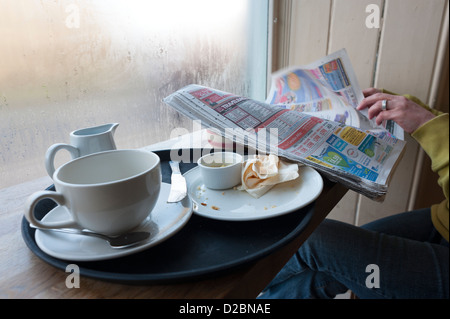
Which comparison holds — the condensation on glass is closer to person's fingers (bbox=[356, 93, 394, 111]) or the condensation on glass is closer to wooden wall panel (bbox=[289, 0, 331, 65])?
wooden wall panel (bbox=[289, 0, 331, 65])

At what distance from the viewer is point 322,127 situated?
579 millimetres

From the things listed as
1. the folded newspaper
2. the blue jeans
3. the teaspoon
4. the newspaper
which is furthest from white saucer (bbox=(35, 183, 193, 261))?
the newspaper

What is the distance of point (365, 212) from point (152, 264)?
30.7 inches

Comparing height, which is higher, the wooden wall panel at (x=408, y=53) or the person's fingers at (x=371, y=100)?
the wooden wall panel at (x=408, y=53)

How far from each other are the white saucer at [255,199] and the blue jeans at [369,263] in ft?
0.51

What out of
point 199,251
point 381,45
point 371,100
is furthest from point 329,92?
point 199,251

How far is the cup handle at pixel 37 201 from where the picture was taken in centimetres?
29

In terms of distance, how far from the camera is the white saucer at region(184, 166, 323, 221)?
1.22ft

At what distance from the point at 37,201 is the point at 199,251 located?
175 mm

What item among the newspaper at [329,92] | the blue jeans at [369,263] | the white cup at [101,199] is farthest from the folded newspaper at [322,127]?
the white cup at [101,199]

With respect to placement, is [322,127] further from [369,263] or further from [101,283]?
[101,283]

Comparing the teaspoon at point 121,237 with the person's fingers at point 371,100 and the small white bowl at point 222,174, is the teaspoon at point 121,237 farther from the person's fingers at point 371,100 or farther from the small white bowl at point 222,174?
the person's fingers at point 371,100

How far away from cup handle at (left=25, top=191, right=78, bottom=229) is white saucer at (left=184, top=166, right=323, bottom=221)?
0.15 m
